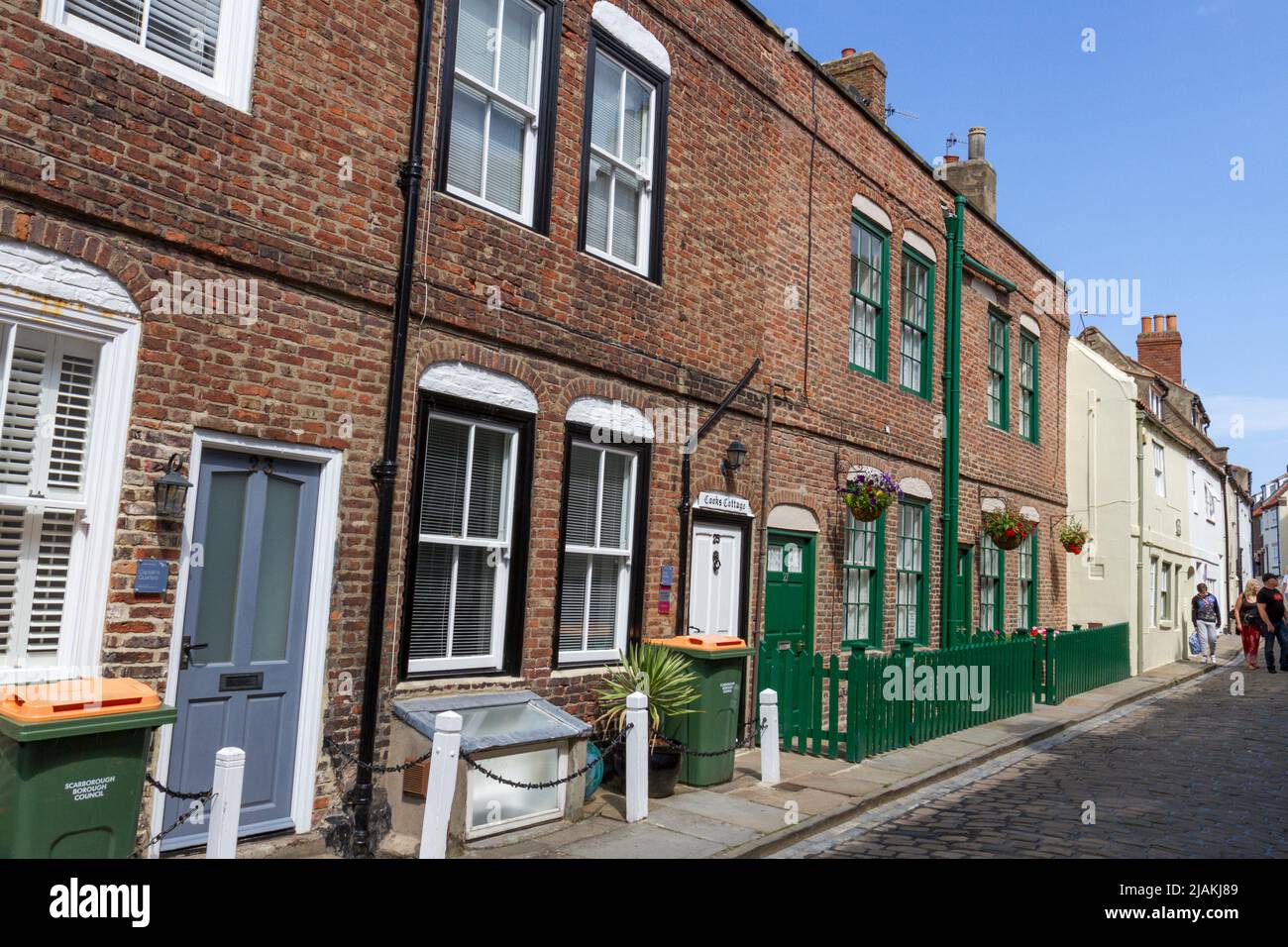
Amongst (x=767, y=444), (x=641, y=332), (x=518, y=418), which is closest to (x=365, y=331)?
(x=518, y=418)

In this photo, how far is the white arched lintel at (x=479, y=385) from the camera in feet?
23.9

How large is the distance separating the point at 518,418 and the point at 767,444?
145 inches

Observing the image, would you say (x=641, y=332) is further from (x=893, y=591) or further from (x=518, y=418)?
(x=893, y=591)

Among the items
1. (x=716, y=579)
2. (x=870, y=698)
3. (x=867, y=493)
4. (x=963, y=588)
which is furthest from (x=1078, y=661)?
(x=716, y=579)

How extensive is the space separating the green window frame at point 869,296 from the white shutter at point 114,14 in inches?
348

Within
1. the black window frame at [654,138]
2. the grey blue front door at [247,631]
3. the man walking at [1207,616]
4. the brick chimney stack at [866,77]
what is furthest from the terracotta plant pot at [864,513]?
the man walking at [1207,616]

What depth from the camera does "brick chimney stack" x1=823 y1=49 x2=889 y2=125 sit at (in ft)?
46.6

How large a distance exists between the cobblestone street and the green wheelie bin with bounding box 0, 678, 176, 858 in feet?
14.2

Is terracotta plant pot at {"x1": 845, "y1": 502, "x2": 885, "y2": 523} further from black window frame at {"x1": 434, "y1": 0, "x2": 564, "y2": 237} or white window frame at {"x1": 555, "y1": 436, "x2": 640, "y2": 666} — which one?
black window frame at {"x1": 434, "y1": 0, "x2": 564, "y2": 237}

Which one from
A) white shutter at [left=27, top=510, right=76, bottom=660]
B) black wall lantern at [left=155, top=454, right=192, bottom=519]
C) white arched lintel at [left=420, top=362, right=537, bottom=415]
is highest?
white arched lintel at [left=420, top=362, right=537, bottom=415]

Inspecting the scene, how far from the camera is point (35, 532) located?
17.7ft

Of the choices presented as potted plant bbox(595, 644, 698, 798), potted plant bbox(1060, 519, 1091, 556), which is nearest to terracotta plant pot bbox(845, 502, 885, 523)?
potted plant bbox(595, 644, 698, 798)

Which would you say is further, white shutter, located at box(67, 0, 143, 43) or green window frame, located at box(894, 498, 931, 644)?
A: green window frame, located at box(894, 498, 931, 644)

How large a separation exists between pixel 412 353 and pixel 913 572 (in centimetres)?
890
